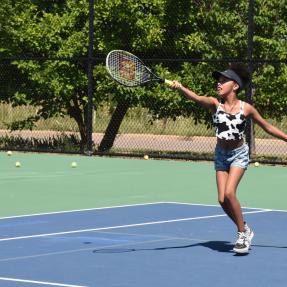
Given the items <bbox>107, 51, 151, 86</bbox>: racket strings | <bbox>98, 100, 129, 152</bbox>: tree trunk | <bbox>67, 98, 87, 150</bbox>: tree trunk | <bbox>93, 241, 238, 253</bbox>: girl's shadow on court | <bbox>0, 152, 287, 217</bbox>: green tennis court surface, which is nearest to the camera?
<bbox>93, 241, 238, 253</bbox>: girl's shadow on court

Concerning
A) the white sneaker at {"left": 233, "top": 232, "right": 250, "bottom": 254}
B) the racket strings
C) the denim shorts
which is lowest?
the white sneaker at {"left": 233, "top": 232, "right": 250, "bottom": 254}

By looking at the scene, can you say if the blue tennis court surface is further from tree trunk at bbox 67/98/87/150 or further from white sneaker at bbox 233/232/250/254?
tree trunk at bbox 67/98/87/150

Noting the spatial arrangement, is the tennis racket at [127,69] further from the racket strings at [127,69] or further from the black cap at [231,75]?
the black cap at [231,75]

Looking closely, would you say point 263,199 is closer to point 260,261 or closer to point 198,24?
point 260,261

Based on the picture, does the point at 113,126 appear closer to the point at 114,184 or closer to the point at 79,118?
the point at 79,118

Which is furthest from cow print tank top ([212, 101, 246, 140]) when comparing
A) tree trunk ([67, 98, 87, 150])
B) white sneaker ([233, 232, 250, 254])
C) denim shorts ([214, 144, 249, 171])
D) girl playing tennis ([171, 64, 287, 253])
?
tree trunk ([67, 98, 87, 150])

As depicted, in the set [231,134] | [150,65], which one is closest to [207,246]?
[231,134]

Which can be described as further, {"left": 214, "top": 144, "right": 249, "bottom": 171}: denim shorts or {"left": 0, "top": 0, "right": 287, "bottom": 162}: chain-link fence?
{"left": 0, "top": 0, "right": 287, "bottom": 162}: chain-link fence

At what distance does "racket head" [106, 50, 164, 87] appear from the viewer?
364 inches

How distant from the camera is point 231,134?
8.28 meters

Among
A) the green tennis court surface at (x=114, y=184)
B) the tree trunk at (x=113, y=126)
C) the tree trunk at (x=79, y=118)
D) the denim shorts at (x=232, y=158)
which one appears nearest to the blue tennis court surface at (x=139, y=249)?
the denim shorts at (x=232, y=158)

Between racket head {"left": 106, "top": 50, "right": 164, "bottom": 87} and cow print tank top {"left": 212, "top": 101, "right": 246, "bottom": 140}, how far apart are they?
1035 mm

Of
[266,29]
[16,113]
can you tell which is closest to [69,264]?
[266,29]

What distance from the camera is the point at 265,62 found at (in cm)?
1662
